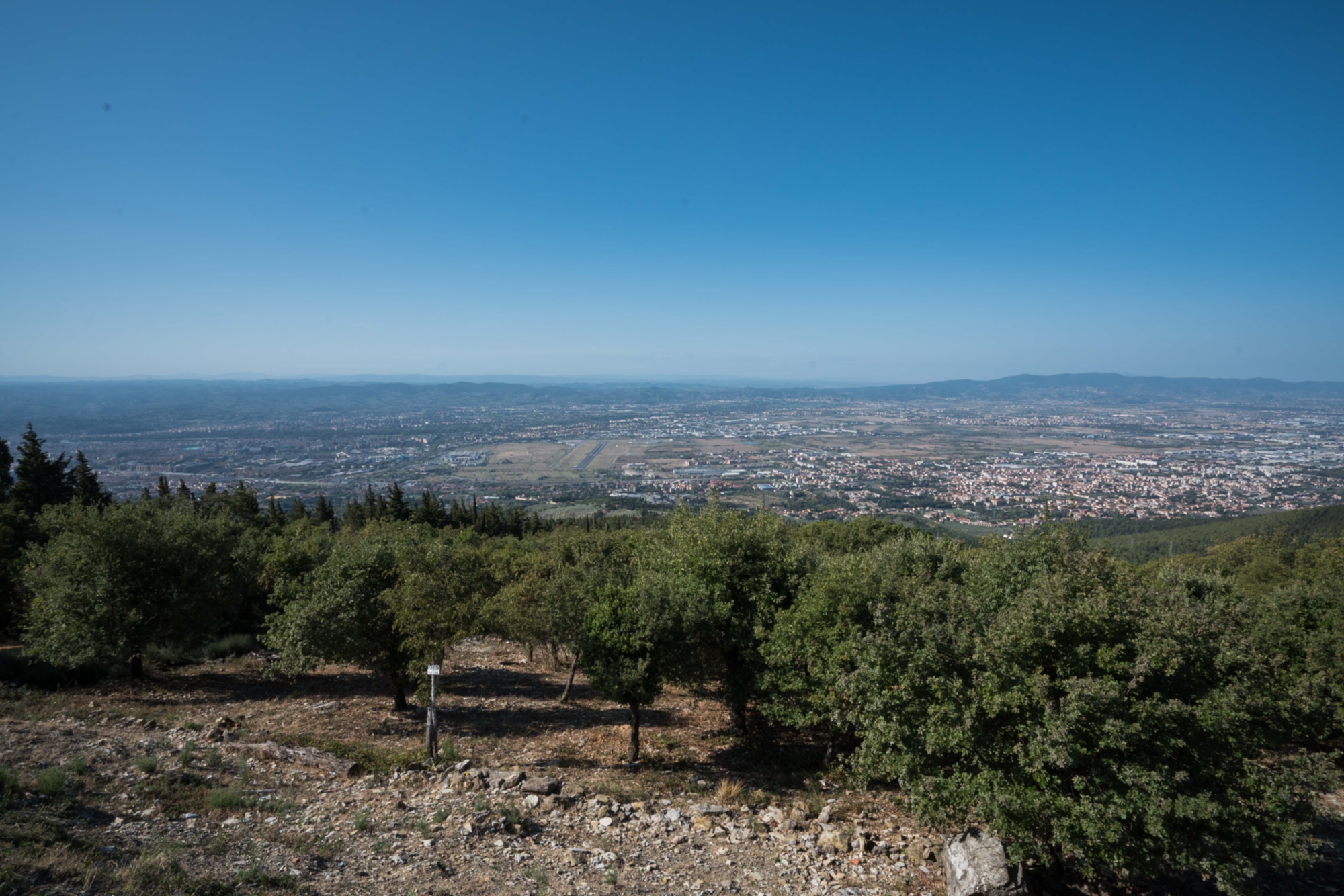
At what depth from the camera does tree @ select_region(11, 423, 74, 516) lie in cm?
3981

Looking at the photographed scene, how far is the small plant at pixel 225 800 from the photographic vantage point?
10.3 metres

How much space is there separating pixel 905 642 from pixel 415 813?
32.2ft

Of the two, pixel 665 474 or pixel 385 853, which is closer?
pixel 385 853

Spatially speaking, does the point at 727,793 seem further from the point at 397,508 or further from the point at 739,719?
the point at 397,508

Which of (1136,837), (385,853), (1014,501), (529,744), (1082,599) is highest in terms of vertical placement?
(1082,599)

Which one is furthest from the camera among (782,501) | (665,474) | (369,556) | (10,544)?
(665,474)

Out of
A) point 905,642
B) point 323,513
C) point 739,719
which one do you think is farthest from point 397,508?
point 905,642

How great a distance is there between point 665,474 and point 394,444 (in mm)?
88888

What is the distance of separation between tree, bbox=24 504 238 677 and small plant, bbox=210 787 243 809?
34.7ft

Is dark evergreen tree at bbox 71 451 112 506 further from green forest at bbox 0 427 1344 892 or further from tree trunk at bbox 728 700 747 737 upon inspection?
tree trunk at bbox 728 700 747 737

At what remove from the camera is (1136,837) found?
330 inches

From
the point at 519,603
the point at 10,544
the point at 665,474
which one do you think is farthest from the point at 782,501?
the point at 10,544

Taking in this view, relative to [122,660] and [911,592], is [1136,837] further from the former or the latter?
[122,660]

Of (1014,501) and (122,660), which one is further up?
(122,660)
